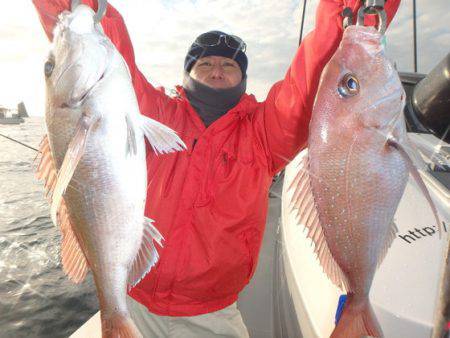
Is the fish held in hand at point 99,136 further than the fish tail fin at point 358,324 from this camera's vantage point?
Yes

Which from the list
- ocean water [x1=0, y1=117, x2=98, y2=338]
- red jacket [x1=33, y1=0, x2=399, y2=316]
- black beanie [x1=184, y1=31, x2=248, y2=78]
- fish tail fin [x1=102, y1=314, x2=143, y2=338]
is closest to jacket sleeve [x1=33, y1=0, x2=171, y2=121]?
red jacket [x1=33, y1=0, x2=399, y2=316]

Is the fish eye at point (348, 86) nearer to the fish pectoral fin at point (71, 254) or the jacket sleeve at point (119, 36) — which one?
the jacket sleeve at point (119, 36)

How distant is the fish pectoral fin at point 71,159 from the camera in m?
1.35

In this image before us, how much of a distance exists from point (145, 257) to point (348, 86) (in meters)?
1.24

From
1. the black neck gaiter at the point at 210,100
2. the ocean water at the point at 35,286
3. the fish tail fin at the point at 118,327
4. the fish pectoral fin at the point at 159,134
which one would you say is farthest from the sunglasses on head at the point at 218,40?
the fish tail fin at the point at 118,327

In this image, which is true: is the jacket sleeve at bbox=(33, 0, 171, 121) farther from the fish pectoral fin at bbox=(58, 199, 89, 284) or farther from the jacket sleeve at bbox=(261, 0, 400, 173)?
the fish pectoral fin at bbox=(58, 199, 89, 284)

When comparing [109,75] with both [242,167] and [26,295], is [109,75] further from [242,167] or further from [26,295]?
[26,295]

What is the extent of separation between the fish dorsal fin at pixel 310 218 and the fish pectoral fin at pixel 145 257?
0.70 meters

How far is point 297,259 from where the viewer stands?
298cm

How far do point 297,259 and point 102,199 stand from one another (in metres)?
1.82

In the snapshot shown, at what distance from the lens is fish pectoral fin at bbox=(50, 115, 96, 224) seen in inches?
Answer: 53.2

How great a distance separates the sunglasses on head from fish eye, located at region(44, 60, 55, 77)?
185 cm

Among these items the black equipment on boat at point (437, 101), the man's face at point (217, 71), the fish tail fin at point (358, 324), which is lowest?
the fish tail fin at point (358, 324)

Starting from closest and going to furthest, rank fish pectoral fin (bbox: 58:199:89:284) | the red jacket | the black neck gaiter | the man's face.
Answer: fish pectoral fin (bbox: 58:199:89:284) → the red jacket → the black neck gaiter → the man's face
